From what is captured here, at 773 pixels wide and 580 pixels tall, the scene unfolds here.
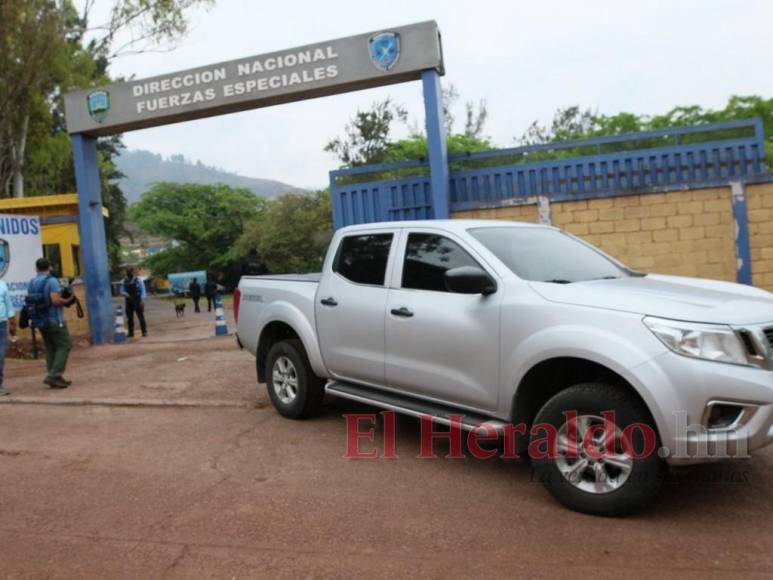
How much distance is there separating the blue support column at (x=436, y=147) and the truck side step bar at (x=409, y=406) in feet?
18.9

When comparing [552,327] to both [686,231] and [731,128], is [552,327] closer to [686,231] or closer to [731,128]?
[686,231]

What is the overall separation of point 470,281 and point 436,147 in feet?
23.2

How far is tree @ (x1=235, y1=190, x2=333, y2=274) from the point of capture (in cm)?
4731

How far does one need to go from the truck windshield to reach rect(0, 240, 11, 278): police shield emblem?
10902 mm

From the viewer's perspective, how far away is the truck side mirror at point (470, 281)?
4.25 m

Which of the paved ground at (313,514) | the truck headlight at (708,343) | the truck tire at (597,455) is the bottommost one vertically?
the paved ground at (313,514)

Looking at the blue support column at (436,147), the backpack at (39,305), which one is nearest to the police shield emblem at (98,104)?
the backpack at (39,305)

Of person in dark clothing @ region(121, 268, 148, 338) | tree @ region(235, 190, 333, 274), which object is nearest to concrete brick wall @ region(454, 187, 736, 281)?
person in dark clothing @ region(121, 268, 148, 338)

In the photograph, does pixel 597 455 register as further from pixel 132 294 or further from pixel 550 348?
pixel 132 294

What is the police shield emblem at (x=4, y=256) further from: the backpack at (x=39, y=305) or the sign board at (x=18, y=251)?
the backpack at (x=39, y=305)

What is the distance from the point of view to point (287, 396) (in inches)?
249

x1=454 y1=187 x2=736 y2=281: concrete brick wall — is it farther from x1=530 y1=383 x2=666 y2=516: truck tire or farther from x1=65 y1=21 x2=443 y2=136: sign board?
x1=530 y1=383 x2=666 y2=516: truck tire

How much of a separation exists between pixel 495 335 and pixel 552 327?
0.42m

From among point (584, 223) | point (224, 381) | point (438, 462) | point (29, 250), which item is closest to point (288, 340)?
point (438, 462)
